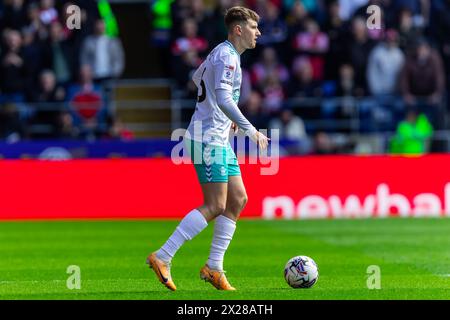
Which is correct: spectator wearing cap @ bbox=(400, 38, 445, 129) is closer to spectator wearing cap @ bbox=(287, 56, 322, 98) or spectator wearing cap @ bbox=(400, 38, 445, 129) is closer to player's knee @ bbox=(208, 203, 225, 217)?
spectator wearing cap @ bbox=(287, 56, 322, 98)

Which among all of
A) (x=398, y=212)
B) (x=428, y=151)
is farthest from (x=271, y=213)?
(x=428, y=151)

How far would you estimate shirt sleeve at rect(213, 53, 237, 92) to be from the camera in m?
11.1

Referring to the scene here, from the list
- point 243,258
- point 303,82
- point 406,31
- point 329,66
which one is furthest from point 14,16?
point 243,258

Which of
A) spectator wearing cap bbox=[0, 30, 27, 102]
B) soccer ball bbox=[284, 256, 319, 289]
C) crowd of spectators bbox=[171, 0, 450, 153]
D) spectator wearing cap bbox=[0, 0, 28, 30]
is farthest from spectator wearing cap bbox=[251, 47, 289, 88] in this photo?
soccer ball bbox=[284, 256, 319, 289]

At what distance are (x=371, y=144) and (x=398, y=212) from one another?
91.6 inches

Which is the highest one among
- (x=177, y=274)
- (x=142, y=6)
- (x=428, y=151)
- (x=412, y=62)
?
(x=142, y=6)

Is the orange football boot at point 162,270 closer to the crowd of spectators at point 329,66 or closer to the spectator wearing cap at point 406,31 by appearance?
the crowd of spectators at point 329,66

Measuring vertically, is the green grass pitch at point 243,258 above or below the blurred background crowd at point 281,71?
below

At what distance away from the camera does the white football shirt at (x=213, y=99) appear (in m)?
11.2

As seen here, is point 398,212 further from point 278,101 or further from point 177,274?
point 177,274

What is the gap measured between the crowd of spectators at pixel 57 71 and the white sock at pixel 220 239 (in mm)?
13364

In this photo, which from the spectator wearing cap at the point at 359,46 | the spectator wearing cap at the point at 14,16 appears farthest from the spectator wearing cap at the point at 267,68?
the spectator wearing cap at the point at 14,16

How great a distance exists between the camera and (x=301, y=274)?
11422mm

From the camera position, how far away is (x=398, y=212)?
22594 mm
